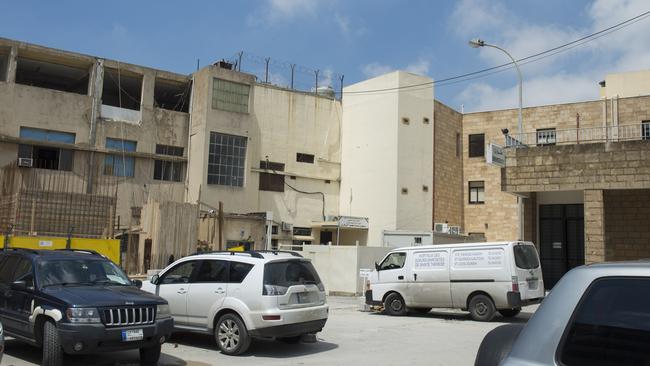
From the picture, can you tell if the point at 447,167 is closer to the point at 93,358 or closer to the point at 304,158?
the point at 304,158

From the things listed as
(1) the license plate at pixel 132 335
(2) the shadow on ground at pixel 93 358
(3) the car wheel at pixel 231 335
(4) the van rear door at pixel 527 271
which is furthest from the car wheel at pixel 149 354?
(4) the van rear door at pixel 527 271

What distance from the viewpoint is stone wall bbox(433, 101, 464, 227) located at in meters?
32.8

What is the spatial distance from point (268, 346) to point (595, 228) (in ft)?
49.2

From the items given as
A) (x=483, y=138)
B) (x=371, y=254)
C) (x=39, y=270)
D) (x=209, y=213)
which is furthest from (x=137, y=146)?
(x=39, y=270)

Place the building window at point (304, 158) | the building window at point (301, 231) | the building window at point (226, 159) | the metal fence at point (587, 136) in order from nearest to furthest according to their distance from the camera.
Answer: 1. the metal fence at point (587, 136)
2. the building window at point (226, 159)
3. the building window at point (301, 231)
4. the building window at point (304, 158)

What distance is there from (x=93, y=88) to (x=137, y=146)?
3666mm

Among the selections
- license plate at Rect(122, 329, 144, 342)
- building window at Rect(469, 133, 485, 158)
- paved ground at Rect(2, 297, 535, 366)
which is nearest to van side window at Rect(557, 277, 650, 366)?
license plate at Rect(122, 329, 144, 342)

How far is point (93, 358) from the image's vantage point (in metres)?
9.05

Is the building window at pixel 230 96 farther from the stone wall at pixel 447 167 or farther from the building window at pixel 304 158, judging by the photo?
the stone wall at pixel 447 167

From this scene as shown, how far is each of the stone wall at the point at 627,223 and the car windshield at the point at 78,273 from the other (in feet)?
70.0

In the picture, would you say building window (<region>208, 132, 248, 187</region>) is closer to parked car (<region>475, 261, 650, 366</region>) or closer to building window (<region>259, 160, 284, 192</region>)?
building window (<region>259, 160, 284, 192</region>)

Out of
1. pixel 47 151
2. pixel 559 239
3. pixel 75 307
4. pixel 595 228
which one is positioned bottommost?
pixel 75 307

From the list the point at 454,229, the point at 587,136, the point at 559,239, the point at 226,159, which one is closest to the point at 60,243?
the point at 226,159

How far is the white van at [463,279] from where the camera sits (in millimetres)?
15383
